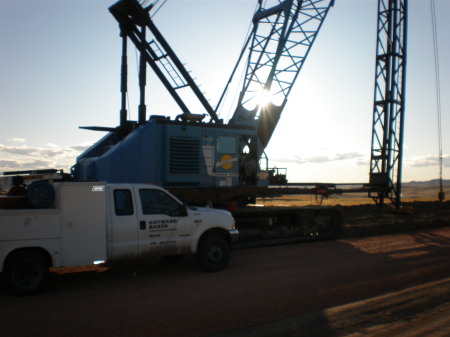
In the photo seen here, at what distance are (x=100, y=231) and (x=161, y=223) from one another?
1.36 m

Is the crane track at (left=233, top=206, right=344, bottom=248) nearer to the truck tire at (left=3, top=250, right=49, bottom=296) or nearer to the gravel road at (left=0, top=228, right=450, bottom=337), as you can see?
the gravel road at (left=0, top=228, right=450, bottom=337)

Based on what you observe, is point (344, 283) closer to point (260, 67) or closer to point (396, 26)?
point (260, 67)

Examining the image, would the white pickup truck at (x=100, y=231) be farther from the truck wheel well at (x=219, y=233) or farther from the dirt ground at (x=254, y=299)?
the dirt ground at (x=254, y=299)

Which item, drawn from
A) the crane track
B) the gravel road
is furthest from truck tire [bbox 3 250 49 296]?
the crane track

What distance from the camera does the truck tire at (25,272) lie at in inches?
297

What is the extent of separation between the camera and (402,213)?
985 inches

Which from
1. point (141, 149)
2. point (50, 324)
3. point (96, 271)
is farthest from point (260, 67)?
point (50, 324)

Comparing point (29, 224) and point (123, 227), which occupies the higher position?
point (29, 224)

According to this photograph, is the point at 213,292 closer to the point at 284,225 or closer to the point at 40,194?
the point at 40,194

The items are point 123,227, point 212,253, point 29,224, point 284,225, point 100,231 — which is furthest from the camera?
point 284,225

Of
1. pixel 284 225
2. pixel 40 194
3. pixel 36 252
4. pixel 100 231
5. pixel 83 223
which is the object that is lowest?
pixel 284 225

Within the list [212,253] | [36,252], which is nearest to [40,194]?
[36,252]

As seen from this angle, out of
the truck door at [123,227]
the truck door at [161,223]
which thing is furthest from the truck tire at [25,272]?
the truck door at [161,223]

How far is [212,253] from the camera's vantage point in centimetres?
984
